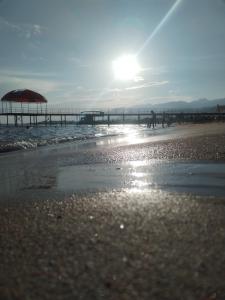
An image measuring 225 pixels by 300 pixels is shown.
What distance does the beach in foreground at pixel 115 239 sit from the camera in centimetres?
300

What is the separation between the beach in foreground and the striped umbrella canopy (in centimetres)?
4749

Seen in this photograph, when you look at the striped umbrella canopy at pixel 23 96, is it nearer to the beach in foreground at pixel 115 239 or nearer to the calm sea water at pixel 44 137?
the calm sea water at pixel 44 137

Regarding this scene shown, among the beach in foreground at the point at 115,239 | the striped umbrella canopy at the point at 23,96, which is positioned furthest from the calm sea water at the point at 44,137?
the striped umbrella canopy at the point at 23,96

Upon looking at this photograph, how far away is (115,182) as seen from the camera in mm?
A: 7750

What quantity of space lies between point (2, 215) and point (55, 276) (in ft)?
7.79

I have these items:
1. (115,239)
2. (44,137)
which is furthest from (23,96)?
(115,239)

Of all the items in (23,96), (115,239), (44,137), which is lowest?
(44,137)

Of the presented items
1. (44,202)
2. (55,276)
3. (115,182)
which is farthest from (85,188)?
(55,276)

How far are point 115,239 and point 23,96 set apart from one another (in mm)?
51590

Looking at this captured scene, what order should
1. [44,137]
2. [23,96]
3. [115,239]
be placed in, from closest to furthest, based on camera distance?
1. [115,239]
2. [44,137]
3. [23,96]

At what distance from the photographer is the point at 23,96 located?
177 ft

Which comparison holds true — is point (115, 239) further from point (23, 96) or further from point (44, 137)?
point (23, 96)

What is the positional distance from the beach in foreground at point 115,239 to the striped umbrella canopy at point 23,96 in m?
47.5

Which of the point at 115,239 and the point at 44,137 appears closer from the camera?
the point at 115,239
